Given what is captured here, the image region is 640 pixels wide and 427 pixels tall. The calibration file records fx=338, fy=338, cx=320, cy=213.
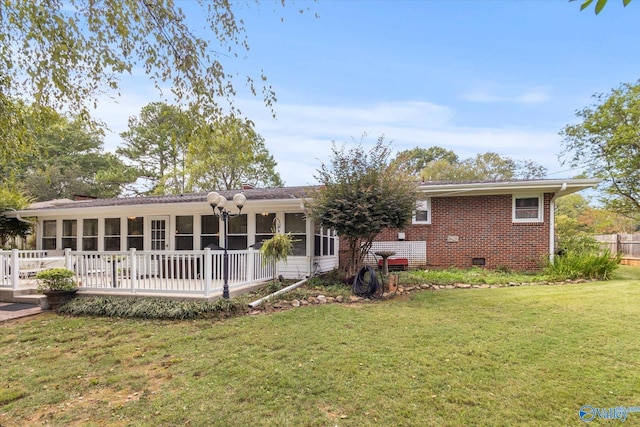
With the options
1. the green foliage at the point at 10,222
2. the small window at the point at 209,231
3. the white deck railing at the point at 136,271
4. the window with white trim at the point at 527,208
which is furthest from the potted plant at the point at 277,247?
the green foliage at the point at 10,222

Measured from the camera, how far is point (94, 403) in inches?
120

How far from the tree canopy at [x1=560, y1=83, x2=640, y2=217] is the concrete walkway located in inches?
904

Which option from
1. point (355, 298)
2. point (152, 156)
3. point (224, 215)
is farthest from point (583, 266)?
point (152, 156)

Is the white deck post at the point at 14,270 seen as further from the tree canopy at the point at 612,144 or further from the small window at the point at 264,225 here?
the tree canopy at the point at 612,144

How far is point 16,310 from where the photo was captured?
6547 mm

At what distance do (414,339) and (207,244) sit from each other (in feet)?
24.2

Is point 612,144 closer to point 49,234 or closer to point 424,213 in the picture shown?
point 424,213

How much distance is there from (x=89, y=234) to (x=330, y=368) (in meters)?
11.1

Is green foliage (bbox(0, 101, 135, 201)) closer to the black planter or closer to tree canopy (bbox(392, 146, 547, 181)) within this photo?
the black planter

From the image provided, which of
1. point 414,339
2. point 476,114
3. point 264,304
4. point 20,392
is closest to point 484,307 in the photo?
point 414,339

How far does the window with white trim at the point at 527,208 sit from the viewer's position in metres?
10.3

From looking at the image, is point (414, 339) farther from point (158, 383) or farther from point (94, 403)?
point (94, 403)

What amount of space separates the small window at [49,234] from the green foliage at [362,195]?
968 cm

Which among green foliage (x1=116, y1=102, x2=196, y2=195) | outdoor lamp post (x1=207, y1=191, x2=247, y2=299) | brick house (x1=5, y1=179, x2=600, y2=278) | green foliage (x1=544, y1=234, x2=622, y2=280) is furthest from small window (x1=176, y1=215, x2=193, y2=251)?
green foliage (x1=116, y1=102, x2=196, y2=195)
